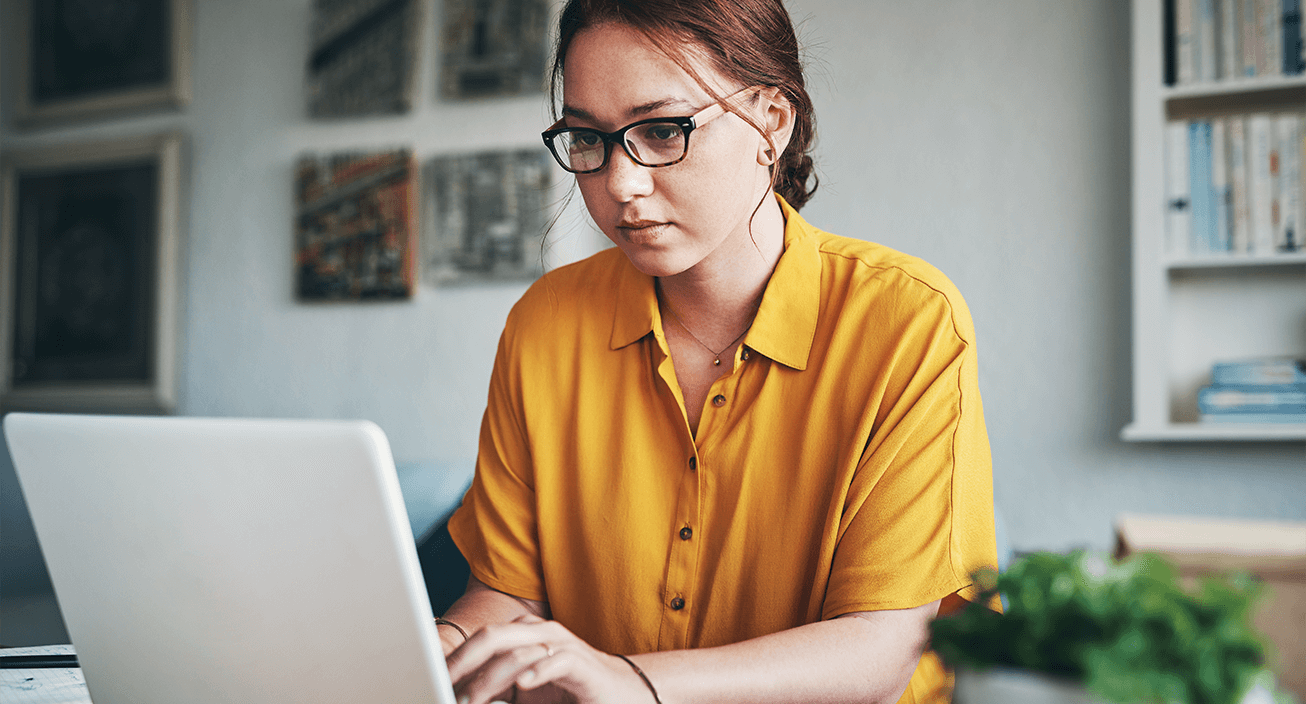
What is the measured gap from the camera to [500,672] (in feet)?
1.78

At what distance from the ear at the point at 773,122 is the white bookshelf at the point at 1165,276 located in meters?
1.21

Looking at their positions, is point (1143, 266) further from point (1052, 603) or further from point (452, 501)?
point (1052, 603)

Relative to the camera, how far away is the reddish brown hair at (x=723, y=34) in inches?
32.7

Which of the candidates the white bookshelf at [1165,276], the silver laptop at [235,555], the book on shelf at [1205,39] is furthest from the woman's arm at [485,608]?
the book on shelf at [1205,39]

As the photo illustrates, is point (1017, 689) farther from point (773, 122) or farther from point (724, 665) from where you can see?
point (773, 122)

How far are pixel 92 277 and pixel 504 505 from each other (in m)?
2.40

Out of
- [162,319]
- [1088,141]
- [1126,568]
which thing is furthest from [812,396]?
[162,319]

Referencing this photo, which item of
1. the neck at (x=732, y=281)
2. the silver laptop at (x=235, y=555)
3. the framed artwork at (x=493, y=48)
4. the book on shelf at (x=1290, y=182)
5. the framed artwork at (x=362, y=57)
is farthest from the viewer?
the framed artwork at (x=362, y=57)

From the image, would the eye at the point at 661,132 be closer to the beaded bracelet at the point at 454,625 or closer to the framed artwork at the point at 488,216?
the beaded bracelet at the point at 454,625

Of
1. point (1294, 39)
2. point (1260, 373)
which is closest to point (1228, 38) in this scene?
point (1294, 39)

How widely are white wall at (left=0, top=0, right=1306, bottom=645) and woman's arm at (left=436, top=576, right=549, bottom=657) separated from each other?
1.27m

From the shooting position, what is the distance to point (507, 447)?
1.04 meters

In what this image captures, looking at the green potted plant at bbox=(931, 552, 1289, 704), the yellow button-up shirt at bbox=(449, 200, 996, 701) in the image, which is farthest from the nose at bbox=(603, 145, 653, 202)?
the green potted plant at bbox=(931, 552, 1289, 704)

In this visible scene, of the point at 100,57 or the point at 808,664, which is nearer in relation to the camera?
the point at 808,664
